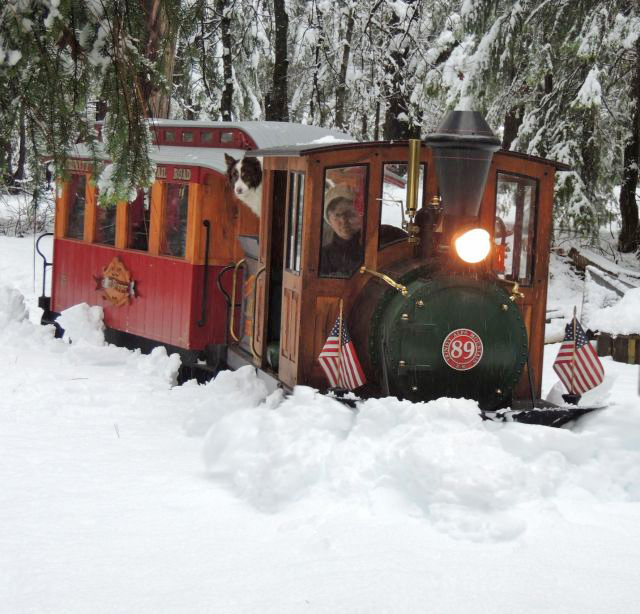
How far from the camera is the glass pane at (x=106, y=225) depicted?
1071cm

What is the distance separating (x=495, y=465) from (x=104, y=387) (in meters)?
4.34

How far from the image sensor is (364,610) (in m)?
3.85

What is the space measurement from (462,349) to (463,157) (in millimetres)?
1228

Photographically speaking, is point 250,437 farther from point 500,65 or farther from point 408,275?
point 500,65

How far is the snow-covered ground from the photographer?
401 cm

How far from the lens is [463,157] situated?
5.89 m

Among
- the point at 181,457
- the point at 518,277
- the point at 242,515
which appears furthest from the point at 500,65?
the point at 242,515

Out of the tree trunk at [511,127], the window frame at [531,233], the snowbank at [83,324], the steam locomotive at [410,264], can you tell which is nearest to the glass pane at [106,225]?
the snowbank at [83,324]

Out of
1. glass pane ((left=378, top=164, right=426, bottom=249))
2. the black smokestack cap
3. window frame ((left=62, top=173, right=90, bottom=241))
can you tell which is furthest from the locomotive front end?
window frame ((left=62, top=173, right=90, bottom=241))

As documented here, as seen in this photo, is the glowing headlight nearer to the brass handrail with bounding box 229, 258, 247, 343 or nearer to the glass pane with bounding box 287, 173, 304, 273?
the glass pane with bounding box 287, 173, 304, 273

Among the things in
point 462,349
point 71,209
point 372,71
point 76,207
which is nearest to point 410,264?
point 462,349

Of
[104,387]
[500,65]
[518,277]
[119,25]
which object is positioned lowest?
[104,387]

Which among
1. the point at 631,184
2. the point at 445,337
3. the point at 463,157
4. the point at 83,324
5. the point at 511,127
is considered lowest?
the point at 83,324

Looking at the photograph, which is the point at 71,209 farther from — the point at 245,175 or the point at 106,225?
the point at 245,175
